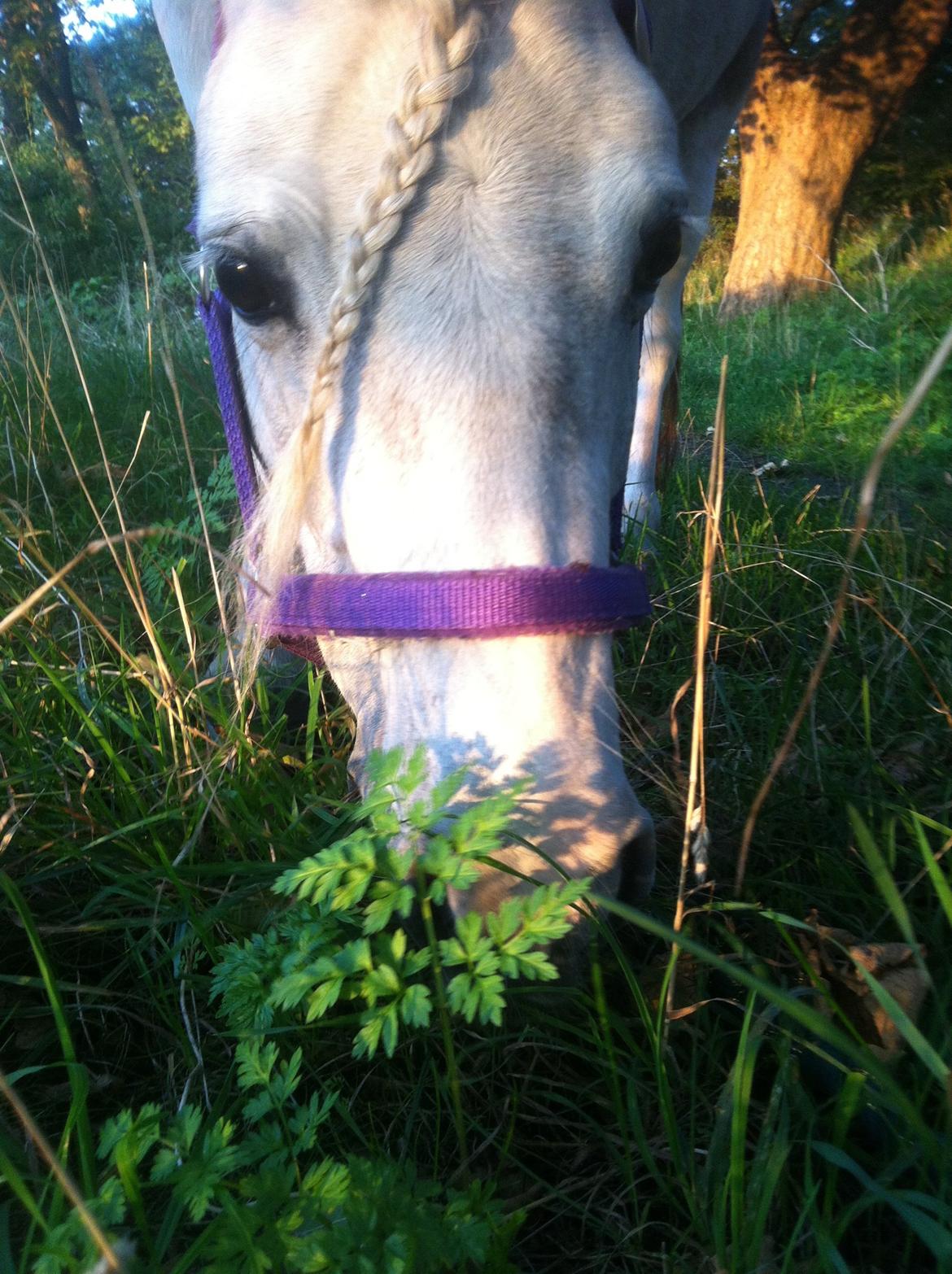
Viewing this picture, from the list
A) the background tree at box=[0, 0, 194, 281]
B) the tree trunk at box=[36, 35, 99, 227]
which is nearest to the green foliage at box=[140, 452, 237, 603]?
the background tree at box=[0, 0, 194, 281]

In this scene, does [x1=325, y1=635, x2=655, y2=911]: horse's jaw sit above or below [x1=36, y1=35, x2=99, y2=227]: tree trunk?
below

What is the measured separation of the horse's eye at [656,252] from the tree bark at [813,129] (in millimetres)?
7162

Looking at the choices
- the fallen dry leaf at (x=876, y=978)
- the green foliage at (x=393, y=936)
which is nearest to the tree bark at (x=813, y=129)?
the fallen dry leaf at (x=876, y=978)

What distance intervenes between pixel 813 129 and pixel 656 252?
8.06 metres

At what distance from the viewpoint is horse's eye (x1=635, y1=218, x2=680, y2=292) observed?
1.24 meters

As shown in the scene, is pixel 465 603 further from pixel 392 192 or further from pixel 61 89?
pixel 61 89

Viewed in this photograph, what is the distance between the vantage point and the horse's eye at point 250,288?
1.17 m

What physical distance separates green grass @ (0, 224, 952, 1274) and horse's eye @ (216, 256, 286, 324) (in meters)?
0.50

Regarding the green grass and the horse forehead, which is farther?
the horse forehead

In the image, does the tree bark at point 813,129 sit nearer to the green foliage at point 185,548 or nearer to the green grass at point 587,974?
the green grass at point 587,974

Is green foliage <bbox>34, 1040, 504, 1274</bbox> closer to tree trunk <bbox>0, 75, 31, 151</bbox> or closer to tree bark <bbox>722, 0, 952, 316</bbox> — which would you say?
tree bark <bbox>722, 0, 952, 316</bbox>

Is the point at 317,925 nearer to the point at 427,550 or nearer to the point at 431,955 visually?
the point at 431,955

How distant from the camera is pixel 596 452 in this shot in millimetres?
1166

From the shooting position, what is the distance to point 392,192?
107cm
